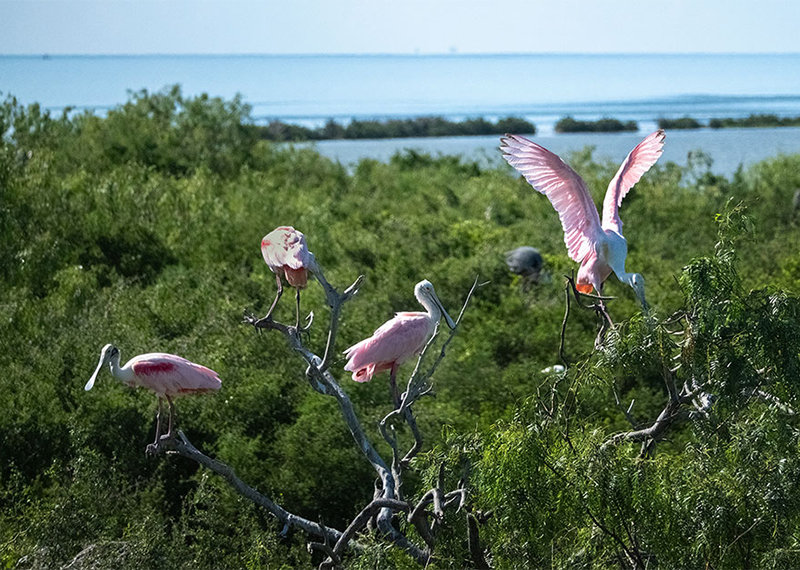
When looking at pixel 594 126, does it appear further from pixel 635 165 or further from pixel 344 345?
pixel 635 165

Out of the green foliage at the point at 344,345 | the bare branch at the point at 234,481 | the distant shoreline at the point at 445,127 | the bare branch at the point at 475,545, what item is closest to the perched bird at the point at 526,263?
the green foliage at the point at 344,345

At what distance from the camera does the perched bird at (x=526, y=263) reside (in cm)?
1536

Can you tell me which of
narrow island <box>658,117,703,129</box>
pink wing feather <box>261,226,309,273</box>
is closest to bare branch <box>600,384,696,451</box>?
pink wing feather <box>261,226,309,273</box>

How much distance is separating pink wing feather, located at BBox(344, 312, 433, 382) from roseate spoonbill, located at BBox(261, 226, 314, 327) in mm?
567

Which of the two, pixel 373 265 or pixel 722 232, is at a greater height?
pixel 722 232

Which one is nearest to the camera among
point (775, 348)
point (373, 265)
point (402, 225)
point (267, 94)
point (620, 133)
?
point (775, 348)

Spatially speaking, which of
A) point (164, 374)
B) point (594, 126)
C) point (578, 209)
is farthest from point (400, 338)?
point (594, 126)

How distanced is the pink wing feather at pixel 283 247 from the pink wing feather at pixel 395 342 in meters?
0.70

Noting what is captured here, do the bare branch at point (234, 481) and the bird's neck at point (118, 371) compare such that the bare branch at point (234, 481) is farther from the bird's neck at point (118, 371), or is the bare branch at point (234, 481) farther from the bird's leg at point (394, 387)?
the bird's leg at point (394, 387)

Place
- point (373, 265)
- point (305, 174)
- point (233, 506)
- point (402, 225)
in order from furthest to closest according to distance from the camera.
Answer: point (305, 174), point (402, 225), point (373, 265), point (233, 506)

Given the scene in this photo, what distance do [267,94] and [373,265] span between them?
87156 mm

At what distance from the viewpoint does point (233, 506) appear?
8383mm

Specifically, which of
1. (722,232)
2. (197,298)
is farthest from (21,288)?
(722,232)

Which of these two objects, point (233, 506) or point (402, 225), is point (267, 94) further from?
point (233, 506)
